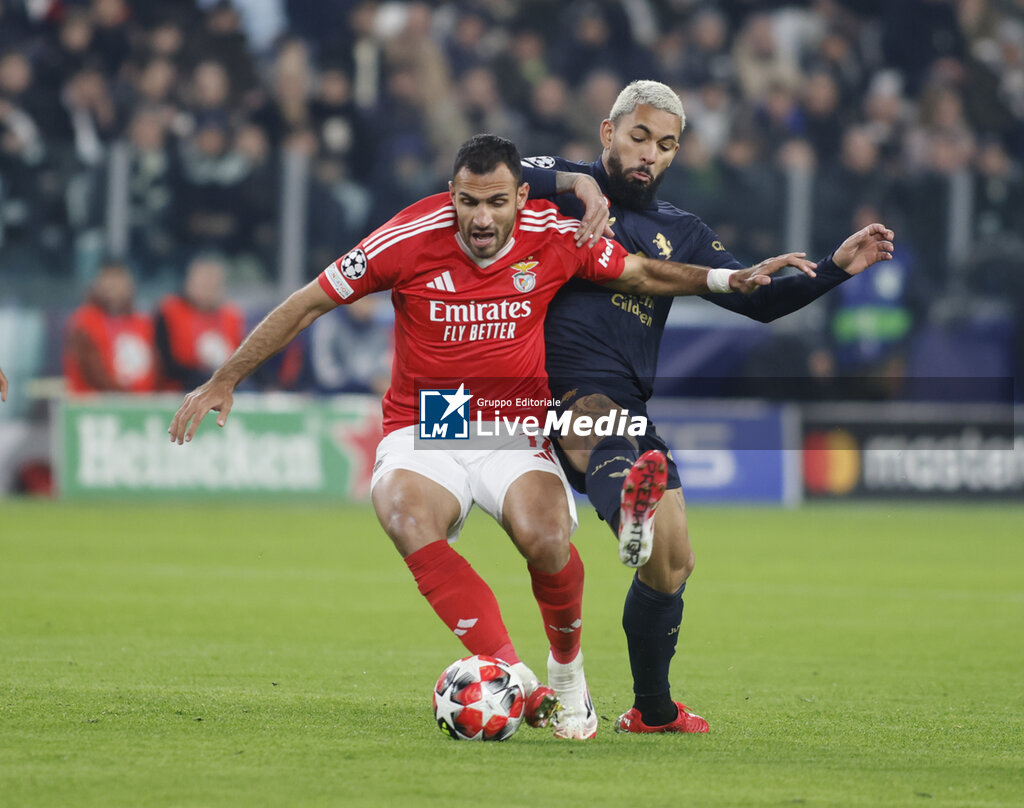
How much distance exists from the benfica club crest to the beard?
0.61m

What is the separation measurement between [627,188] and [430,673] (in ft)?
7.17

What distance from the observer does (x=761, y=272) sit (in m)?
5.81

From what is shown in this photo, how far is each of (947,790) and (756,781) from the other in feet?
1.68

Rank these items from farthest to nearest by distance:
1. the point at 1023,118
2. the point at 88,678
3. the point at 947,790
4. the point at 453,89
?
the point at 1023,118
the point at 453,89
the point at 88,678
the point at 947,790

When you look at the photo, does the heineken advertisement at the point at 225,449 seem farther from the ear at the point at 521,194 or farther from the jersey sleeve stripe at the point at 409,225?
the ear at the point at 521,194

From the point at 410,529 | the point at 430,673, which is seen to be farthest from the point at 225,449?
the point at 410,529

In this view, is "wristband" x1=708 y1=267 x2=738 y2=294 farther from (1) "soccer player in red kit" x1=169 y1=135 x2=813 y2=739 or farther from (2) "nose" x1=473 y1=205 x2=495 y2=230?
(2) "nose" x1=473 y1=205 x2=495 y2=230

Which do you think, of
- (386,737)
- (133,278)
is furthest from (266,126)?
(386,737)

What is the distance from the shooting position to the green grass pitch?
4.40 meters

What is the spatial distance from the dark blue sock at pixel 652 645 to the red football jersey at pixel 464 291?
78cm

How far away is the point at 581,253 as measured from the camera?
5844mm

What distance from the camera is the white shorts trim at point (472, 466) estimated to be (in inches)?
221

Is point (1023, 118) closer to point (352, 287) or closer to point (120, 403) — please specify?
point (120, 403)

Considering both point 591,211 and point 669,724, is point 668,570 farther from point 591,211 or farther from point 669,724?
point 591,211
